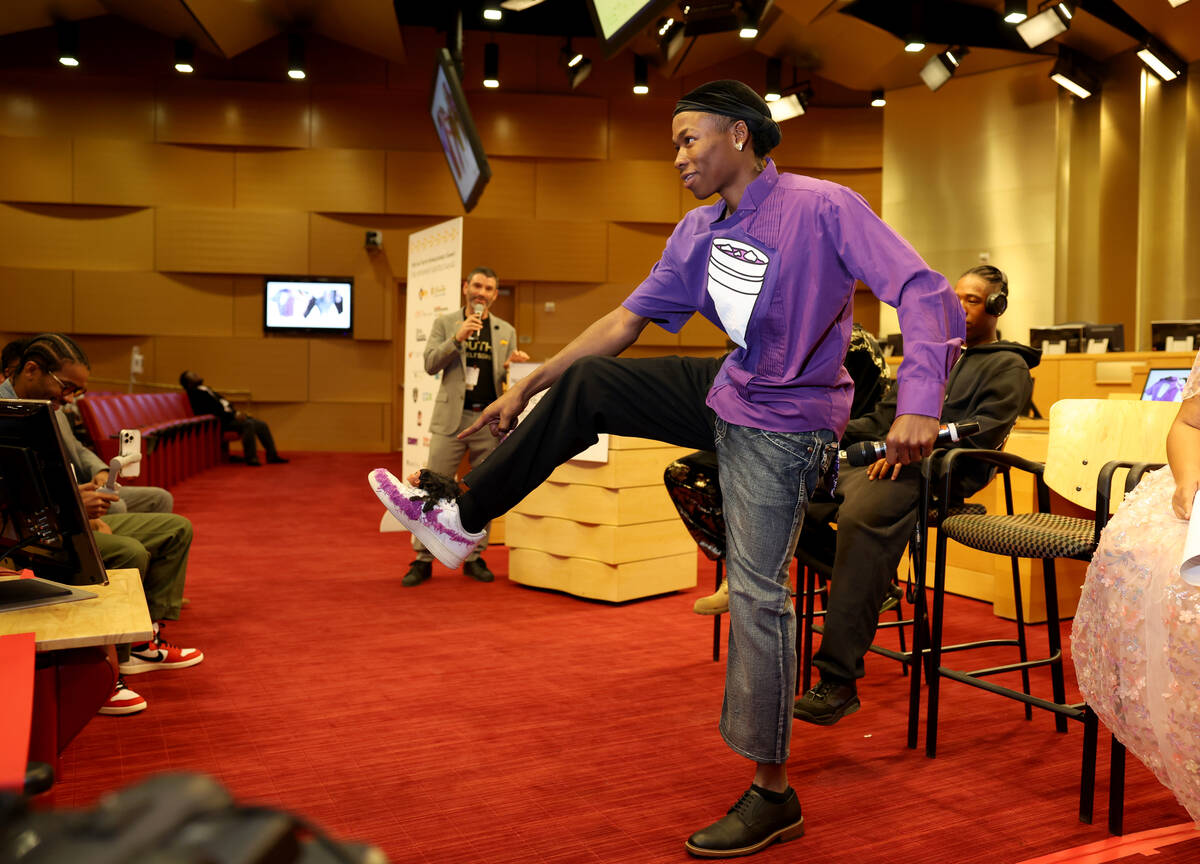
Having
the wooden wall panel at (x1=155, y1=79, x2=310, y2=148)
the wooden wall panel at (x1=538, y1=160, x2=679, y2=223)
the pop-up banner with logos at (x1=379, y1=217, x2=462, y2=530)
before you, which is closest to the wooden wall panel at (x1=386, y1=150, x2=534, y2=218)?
the wooden wall panel at (x1=538, y1=160, x2=679, y2=223)

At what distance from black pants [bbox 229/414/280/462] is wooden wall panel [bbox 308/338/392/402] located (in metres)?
1.19

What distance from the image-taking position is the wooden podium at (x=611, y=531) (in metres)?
4.05

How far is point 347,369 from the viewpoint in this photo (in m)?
11.4

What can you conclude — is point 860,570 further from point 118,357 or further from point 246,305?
point 118,357

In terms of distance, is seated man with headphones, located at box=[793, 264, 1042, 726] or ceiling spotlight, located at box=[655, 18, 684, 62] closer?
seated man with headphones, located at box=[793, 264, 1042, 726]

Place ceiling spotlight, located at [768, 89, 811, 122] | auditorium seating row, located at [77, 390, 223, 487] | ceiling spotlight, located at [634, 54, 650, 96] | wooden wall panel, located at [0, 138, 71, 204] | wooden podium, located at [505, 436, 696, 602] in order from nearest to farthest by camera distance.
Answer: wooden podium, located at [505, 436, 696, 602]
auditorium seating row, located at [77, 390, 223, 487]
ceiling spotlight, located at [768, 89, 811, 122]
ceiling spotlight, located at [634, 54, 650, 96]
wooden wall panel, located at [0, 138, 71, 204]

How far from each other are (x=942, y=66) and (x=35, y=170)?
9.72 metres

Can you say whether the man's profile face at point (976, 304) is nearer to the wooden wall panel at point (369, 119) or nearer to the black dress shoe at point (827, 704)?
the black dress shoe at point (827, 704)

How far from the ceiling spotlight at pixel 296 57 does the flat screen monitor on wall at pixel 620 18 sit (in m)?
6.38

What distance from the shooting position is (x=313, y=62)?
1119cm

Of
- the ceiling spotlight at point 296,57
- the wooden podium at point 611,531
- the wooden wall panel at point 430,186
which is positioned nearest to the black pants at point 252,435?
the wooden wall panel at point 430,186

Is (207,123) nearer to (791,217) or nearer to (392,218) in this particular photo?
(392,218)

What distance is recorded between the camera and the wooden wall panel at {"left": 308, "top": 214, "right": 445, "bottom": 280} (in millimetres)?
11266

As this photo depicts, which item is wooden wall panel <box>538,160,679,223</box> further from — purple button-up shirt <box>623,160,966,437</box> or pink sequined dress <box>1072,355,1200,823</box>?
pink sequined dress <box>1072,355,1200,823</box>
